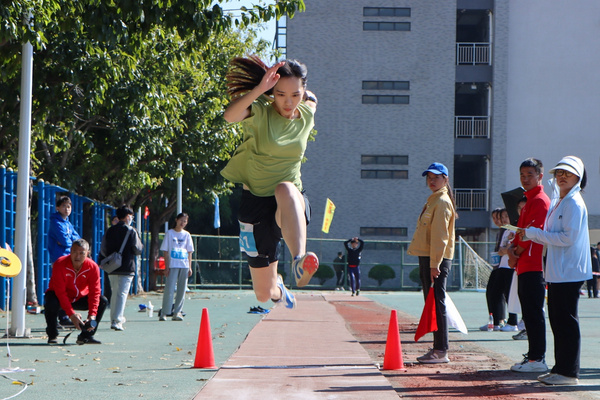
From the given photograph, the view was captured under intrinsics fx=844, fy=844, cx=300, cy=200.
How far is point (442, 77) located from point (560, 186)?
3372 cm

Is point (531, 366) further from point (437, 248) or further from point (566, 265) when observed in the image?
point (437, 248)

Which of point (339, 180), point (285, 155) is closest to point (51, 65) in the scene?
point (285, 155)

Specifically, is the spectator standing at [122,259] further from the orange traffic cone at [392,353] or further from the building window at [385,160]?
the building window at [385,160]

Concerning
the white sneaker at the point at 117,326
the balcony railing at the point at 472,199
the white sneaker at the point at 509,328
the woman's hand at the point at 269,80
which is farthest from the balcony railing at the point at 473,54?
the woman's hand at the point at 269,80

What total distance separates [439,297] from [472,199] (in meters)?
33.2

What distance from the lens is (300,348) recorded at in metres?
9.84

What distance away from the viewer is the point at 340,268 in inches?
1352

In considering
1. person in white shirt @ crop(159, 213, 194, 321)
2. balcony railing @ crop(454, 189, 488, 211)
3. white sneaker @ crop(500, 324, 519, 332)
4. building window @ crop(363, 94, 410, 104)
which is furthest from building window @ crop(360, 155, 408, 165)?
white sneaker @ crop(500, 324, 519, 332)

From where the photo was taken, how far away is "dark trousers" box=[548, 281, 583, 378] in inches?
278

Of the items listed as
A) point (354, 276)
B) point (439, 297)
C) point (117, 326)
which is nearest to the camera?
point (439, 297)

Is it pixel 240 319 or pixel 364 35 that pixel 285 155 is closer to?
pixel 240 319

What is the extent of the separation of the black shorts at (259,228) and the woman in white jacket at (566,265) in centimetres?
252

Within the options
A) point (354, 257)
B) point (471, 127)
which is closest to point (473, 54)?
point (471, 127)

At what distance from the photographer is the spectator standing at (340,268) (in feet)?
110
